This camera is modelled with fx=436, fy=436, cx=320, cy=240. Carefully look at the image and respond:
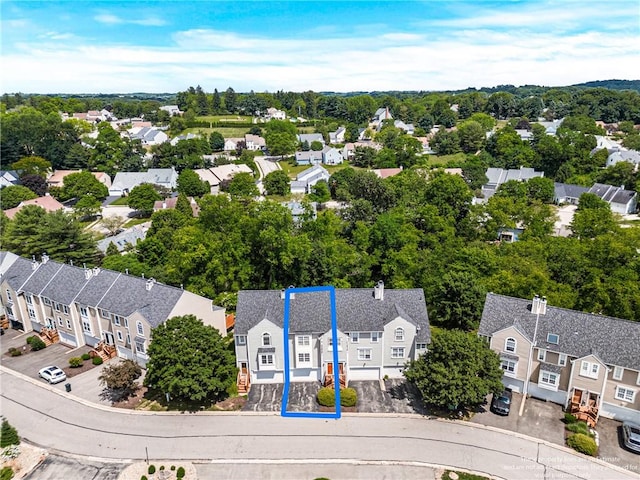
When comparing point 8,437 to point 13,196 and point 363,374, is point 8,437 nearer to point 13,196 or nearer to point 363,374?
point 363,374

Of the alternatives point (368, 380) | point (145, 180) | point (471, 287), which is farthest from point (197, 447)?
point (145, 180)

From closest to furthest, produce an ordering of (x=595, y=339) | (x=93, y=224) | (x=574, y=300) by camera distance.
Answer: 1. (x=595, y=339)
2. (x=574, y=300)
3. (x=93, y=224)

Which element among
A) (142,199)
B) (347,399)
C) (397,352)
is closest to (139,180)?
(142,199)

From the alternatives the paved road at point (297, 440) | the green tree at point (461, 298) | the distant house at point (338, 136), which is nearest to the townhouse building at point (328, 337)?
the paved road at point (297, 440)

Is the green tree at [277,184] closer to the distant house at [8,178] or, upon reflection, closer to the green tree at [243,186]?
the green tree at [243,186]

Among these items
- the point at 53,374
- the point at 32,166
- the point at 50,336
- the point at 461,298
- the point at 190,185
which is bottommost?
the point at 50,336

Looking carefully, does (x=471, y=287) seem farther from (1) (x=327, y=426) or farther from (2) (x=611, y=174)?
(2) (x=611, y=174)
